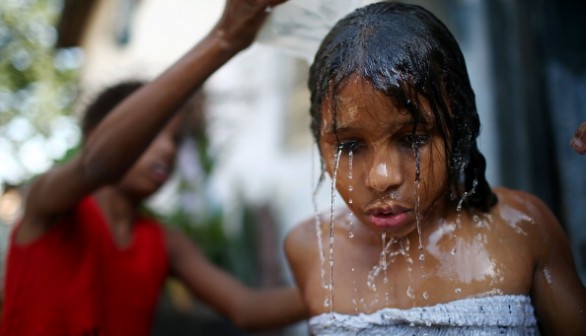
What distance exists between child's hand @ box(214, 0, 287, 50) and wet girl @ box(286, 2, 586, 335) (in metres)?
0.27

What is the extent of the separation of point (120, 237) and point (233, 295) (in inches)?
20.7

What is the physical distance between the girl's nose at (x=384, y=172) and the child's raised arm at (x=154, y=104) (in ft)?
1.84

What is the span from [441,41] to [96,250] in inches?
62.9

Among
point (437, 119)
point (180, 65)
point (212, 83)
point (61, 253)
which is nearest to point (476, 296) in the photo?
point (437, 119)

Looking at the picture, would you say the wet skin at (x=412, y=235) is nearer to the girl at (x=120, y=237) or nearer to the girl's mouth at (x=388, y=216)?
the girl's mouth at (x=388, y=216)

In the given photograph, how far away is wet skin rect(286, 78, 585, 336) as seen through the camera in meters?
1.27

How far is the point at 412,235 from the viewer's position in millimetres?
1461

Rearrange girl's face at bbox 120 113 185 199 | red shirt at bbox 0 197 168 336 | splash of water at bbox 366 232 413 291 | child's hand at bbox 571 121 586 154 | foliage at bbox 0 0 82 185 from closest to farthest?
child's hand at bbox 571 121 586 154 → splash of water at bbox 366 232 413 291 → red shirt at bbox 0 197 168 336 → girl's face at bbox 120 113 185 199 → foliage at bbox 0 0 82 185

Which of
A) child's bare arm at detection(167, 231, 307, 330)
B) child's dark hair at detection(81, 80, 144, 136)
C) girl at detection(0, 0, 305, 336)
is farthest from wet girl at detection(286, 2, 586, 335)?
child's dark hair at detection(81, 80, 144, 136)

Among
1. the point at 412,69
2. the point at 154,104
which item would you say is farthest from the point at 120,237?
the point at 412,69

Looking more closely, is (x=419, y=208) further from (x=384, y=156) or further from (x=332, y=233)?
(x=332, y=233)

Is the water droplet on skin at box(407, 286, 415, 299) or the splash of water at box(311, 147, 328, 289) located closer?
the water droplet on skin at box(407, 286, 415, 299)

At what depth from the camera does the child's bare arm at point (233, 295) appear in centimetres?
228

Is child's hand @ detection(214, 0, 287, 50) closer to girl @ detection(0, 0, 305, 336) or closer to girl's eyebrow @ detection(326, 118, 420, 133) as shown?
girl @ detection(0, 0, 305, 336)
